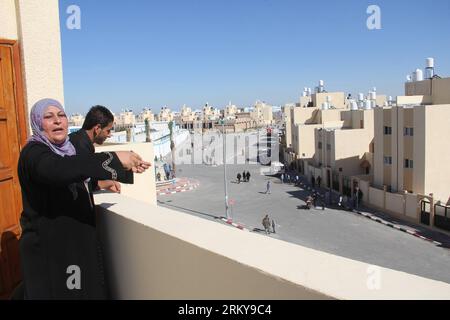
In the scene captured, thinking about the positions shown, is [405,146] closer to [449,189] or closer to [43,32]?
[449,189]

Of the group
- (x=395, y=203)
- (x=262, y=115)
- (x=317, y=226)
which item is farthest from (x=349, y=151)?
(x=262, y=115)

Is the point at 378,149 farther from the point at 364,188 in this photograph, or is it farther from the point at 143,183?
the point at 143,183

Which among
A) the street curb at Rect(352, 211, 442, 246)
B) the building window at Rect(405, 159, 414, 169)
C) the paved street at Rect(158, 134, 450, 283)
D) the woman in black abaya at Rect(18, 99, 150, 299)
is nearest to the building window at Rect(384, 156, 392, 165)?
the building window at Rect(405, 159, 414, 169)

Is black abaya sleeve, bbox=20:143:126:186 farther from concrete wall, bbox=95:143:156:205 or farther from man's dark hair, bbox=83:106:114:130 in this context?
concrete wall, bbox=95:143:156:205

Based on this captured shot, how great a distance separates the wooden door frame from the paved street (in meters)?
14.8

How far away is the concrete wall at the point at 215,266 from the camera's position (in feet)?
4.58

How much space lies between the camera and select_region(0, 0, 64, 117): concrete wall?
11.1 feet

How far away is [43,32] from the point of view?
3604 millimetres

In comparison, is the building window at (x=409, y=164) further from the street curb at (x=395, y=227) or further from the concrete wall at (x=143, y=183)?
the concrete wall at (x=143, y=183)

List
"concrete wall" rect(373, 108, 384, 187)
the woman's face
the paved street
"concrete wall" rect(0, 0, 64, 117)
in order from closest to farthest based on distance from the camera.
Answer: the woman's face < "concrete wall" rect(0, 0, 64, 117) < the paved street < "concrete wall" rect(373, 108, 384, 187)

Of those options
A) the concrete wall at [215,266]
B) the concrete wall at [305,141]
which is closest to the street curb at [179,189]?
the concrete wall at [305,141]

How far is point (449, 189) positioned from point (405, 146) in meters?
3.19

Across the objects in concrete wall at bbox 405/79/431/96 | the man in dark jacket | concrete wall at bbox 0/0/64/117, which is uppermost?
concrete wall at bbox 405/79/431/96
